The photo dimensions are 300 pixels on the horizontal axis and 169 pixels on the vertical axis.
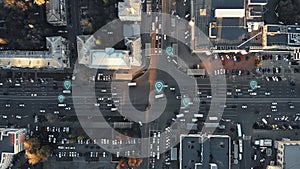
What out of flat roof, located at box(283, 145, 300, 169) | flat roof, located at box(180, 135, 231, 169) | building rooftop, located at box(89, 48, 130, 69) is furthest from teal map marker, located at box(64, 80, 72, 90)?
flat roof, located at box(283, 145, 300, 169)

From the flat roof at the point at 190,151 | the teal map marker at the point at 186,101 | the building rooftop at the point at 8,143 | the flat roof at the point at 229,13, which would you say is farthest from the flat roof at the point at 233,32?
the building rooftop at the point at 8,143

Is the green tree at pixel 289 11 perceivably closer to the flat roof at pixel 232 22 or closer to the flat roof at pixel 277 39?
the flat roof at pixel 277 39

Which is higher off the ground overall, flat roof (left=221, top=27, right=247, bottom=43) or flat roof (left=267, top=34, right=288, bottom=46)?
flat roof (left=221, top=27, right=247, bottom=43)

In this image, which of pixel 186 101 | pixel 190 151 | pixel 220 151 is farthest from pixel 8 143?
pixel 220 151

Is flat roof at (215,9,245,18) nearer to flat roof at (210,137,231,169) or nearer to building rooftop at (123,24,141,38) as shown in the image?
building rooftop at (123,24,141,38)

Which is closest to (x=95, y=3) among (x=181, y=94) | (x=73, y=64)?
(x=73, y=64)
